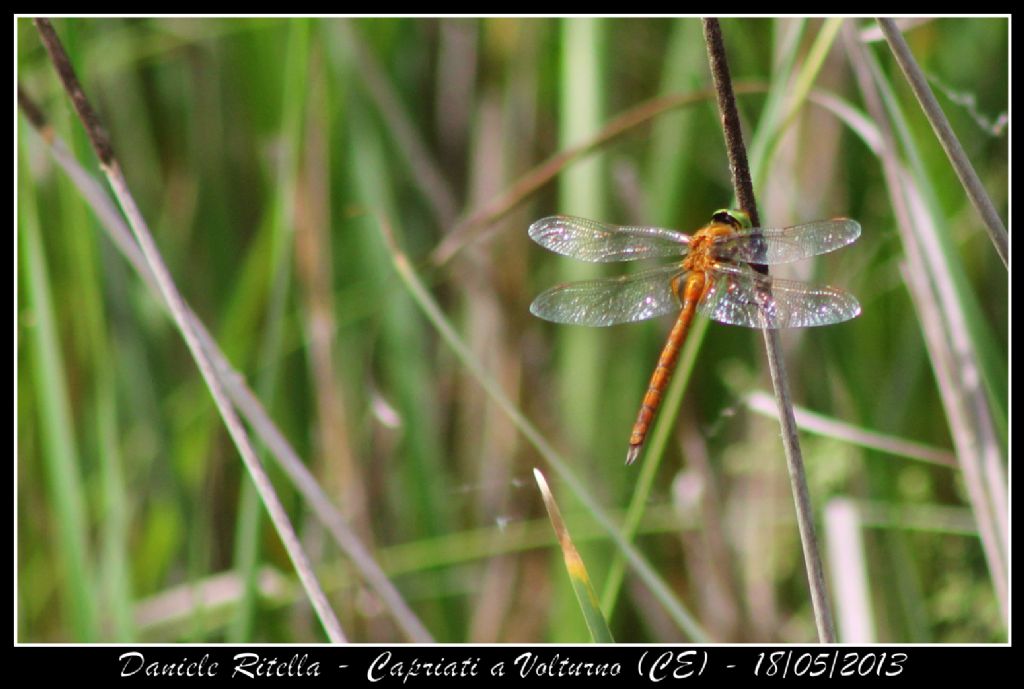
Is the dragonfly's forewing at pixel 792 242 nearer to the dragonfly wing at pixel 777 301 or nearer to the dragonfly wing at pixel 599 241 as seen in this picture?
the dragonfly wing at pixel 777 301

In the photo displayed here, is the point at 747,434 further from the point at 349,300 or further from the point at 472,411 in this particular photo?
the point at 349,300

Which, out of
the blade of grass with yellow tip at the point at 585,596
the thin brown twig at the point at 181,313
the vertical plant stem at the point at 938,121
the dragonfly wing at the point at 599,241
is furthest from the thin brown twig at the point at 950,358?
the thin brown twig at the point at 181,313

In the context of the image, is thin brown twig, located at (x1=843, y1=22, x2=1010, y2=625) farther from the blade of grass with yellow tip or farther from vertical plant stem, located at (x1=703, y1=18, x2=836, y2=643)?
the blade of grass with yellow tip

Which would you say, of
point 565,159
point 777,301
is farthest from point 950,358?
point 565,159

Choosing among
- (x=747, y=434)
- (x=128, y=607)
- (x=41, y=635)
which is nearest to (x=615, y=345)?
(x=747, y=434)

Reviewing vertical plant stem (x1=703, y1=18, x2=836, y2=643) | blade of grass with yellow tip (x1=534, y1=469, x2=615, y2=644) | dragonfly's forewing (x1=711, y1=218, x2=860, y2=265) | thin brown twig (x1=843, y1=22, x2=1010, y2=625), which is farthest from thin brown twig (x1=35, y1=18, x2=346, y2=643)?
thin brown twig (x1=843, y1=22, x2=1010, y2=625)

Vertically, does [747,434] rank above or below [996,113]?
below

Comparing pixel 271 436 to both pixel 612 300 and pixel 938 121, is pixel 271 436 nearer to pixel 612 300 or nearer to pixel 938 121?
pixel 612 300
